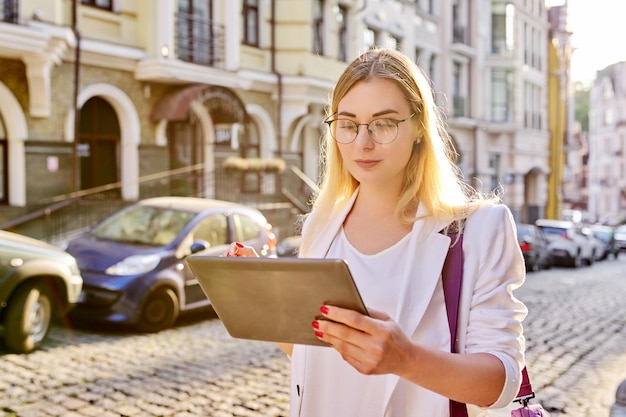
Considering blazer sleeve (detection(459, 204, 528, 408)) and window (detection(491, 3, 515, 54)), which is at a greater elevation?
window (detection(491, 3, 515, 54))

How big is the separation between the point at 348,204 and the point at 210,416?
13.2 ft

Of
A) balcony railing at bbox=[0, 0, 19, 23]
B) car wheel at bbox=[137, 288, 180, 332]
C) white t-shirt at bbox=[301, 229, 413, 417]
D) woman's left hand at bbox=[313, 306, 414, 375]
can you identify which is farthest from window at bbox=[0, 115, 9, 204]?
woman's left hand at bbox=[313, 306, 414, 375]

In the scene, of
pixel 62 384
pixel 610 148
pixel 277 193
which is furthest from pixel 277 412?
pixel 610 148

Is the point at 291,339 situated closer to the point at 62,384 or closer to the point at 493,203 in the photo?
the point at 493,203

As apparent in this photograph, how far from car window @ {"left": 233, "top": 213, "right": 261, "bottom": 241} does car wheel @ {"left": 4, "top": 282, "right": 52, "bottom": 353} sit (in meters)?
3.35

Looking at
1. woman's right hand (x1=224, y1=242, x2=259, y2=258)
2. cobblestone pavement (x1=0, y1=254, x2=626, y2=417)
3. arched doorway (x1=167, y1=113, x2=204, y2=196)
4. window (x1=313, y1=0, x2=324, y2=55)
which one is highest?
window (x1=313, y1=0, x2=324, y2=55)

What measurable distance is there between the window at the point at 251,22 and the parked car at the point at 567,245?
39.8 ft

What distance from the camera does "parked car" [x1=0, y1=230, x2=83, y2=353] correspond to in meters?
8.01

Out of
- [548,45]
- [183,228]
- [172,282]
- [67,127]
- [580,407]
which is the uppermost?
[548,45]

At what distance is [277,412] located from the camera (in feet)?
20.4

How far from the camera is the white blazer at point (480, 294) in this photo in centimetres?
212

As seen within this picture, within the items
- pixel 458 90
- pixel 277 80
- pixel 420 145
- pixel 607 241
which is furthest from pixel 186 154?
pixel 607 241

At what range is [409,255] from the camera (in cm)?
223

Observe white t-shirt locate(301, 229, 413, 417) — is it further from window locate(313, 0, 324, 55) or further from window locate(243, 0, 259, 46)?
window locate(313, 0, 324, 55)
